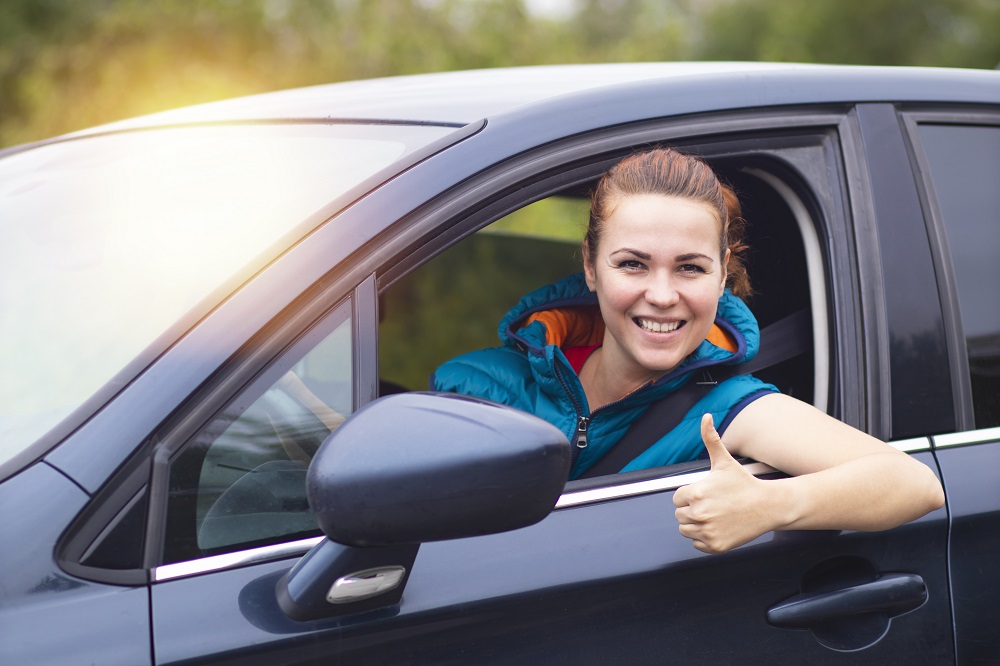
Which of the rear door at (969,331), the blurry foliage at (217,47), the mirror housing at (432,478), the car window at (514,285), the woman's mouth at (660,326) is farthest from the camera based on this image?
the blurry foliage at (217,47)

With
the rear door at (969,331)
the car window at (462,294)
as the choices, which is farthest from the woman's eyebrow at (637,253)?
the car window at (462,294)

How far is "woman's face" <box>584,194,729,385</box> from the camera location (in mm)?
1679

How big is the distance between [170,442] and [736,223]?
114 centimetres

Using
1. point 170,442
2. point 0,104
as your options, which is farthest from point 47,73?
point 170,442

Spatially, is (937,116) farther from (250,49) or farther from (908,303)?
(250,49)

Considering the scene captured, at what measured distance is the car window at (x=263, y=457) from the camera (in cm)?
123

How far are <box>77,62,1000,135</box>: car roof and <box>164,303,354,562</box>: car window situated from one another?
446mm

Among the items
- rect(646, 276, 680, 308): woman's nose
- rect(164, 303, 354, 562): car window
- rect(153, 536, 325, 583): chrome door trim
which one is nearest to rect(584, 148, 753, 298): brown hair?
rect(646, 276, 680, 308): woman's nose

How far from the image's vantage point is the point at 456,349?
4113mm

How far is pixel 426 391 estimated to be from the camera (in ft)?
4.56

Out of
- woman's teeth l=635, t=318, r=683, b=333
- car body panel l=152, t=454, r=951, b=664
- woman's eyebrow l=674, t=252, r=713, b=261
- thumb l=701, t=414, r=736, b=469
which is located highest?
woman's eyebrow l=674, t=252, r=713, b=261

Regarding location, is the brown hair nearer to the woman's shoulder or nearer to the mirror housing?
the woman's shoulder

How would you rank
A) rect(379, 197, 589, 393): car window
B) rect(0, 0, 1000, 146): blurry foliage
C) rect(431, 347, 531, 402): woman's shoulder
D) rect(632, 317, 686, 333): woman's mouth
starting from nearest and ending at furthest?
rect(632, 317, 686, 333): woman's mouth < rect(431, 347, 531, 402): woman's shoulder < rect(379, 197, 589, 393): car window < rect(0, 0, 1000, 146): blurry foliage

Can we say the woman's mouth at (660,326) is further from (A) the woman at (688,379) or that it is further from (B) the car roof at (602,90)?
(B) the car roof at (602,90)
